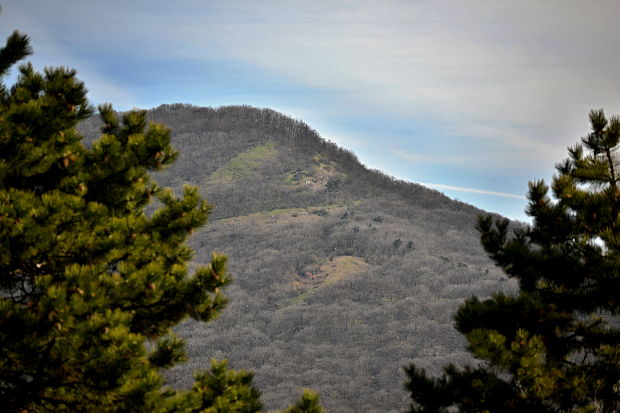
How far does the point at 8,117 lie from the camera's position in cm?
919

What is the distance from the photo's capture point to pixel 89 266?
8.38m

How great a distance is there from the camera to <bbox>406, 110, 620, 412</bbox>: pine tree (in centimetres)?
1060

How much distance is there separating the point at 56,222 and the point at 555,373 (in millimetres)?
7810

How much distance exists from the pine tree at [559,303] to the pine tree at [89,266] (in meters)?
3.74

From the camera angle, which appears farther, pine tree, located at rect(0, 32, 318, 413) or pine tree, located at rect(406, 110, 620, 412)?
pine tree, located at rect(406, 110, 620, 412)

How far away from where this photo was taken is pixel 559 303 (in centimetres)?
1131

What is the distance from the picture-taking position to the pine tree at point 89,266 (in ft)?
24.5

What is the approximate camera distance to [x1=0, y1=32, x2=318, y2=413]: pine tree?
7.47m

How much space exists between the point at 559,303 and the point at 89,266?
7.69 metres

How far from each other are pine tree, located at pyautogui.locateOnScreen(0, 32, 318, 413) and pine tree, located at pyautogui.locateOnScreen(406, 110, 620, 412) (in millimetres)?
3739

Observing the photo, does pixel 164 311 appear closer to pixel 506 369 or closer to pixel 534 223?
pixel 506 369

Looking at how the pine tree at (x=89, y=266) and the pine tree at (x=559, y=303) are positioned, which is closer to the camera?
the pine tree at (x=89, y=266)

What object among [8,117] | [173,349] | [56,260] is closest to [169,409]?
[173,349]

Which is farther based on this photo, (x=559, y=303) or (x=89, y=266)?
(x=559, y=303)
